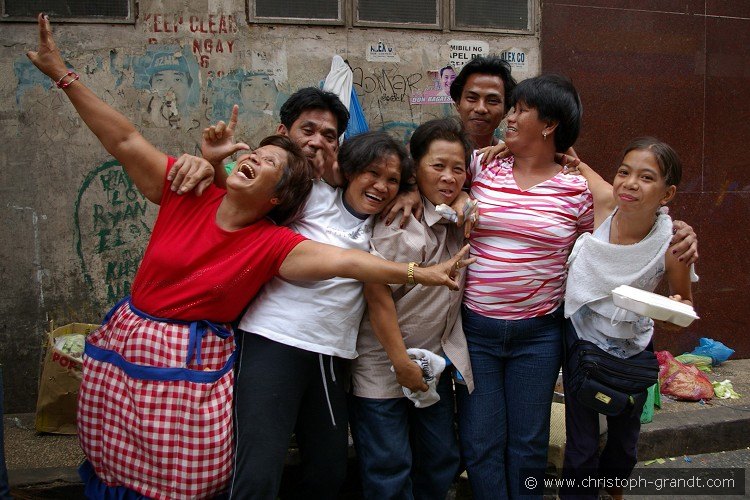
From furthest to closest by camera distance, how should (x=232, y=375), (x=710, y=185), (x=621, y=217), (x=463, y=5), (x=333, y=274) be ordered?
1. (x=710, y=185)
2. (x=463, y=5)
3. (x=621, y=217)
4. (x=232, y=375)
5. (x=333, y=274)

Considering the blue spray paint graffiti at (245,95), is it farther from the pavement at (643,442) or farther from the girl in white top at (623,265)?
the girl in white top at (623,265)

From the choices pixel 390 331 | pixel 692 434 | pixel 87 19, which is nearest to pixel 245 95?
pixel 87 19

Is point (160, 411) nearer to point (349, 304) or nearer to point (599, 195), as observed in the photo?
point (349, 304)

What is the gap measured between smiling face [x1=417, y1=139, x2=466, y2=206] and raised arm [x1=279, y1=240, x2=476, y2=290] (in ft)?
Result: 1.26

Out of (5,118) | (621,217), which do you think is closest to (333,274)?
(621,217)

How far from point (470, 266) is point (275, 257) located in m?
0.84

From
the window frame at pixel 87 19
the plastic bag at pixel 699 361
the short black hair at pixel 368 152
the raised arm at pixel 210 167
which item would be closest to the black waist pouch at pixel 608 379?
the short black hair at pixel 368 152

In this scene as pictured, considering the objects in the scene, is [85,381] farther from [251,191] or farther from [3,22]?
[3,22]

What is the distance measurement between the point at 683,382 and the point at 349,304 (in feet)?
11.5

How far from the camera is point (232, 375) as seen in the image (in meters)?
2.37

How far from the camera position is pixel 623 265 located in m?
2.55

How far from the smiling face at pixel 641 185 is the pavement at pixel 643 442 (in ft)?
5.44

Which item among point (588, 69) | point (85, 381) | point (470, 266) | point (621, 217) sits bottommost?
point (85, 381)

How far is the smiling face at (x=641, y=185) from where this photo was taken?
96.7 inches
